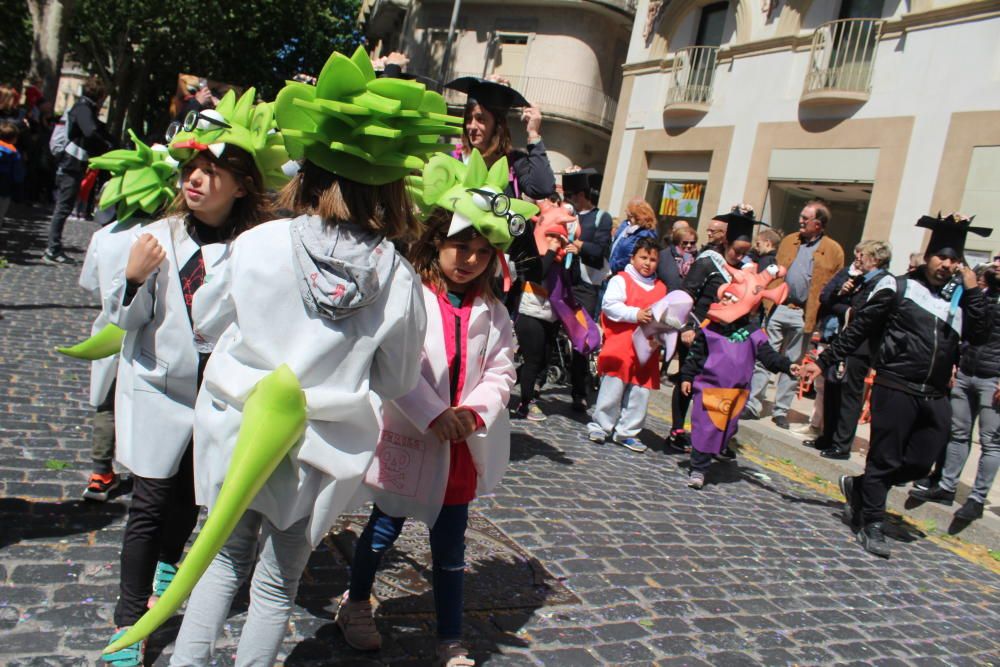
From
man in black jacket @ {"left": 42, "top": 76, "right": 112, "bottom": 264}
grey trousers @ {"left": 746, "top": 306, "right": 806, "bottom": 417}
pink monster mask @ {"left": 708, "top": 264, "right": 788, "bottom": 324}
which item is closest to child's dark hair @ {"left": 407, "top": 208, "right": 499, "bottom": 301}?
pink monster mask @ {"left": 708, "top": 264, "right": 788, "bottom": 324}

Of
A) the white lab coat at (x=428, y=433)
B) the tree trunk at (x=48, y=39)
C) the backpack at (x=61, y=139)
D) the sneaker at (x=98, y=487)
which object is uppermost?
the tree trunk at (x=48, y=39)

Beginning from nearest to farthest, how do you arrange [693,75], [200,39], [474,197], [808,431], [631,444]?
[474,197], [631,444], [808,431], [693,75], [200,39]

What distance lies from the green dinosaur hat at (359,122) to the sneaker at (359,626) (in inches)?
62.9

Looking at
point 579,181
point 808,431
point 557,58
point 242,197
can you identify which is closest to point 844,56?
point 808,431

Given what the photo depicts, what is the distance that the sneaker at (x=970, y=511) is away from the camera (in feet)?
20.0

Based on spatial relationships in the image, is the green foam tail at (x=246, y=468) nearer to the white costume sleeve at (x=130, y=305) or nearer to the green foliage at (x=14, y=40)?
the white costume sleeve at (x=130, y=305)

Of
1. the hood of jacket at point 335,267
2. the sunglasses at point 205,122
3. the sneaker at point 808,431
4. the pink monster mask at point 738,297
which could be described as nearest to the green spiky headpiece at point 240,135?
the sunglasses at point 205,122

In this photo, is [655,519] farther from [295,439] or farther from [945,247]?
[295,439]

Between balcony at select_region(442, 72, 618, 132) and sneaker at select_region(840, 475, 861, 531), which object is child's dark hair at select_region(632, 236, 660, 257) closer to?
sneaker at select_region(840, 475, 861, 531)

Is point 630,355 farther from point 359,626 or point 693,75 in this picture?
point 693,75

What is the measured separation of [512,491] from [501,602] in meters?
1.51

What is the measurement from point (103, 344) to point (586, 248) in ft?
17.0

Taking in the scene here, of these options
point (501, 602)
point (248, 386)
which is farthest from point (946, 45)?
point (248, 386)

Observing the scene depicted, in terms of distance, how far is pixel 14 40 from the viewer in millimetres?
34375
